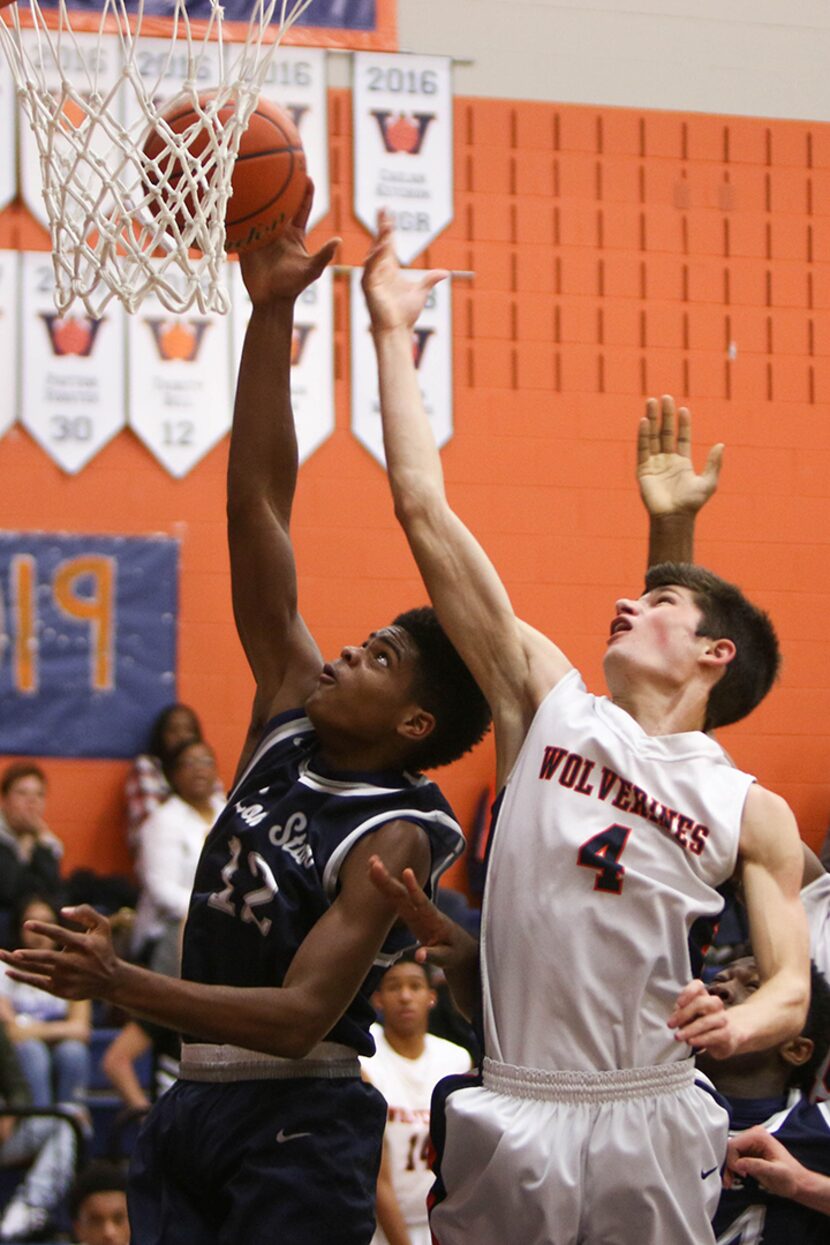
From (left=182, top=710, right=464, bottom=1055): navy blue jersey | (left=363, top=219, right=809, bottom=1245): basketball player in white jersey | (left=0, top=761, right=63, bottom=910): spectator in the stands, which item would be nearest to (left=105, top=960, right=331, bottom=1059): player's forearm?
(left=182, top=710, right=464, bottom=1055): navy blue jersey

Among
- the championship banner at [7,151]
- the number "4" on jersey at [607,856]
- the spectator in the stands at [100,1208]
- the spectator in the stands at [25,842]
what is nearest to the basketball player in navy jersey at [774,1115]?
the number "4" on jersey at [607,856]

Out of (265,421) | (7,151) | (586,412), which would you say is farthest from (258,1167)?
(7,151)

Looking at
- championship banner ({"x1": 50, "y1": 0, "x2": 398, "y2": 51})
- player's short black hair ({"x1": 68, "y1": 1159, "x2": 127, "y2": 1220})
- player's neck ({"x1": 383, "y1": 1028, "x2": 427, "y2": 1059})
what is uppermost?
championship banner ({"x1": 50, "y1": 0, "x2": 398, "y2": 51})

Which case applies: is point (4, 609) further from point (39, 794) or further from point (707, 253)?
point (707, 253)

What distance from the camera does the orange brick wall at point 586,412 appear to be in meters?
8.20

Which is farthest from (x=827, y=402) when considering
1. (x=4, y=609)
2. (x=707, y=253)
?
(x=4, y=609)

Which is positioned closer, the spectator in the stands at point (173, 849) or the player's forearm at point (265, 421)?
the player's forearm at point (265, 421)

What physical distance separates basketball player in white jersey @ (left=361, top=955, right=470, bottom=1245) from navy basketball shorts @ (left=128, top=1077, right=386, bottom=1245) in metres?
1.95

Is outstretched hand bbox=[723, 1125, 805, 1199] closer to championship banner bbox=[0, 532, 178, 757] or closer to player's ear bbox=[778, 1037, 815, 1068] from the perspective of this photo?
player's ear bbox=[778, 1037, 815, 1068]

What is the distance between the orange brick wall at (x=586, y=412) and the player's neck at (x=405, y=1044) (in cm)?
265

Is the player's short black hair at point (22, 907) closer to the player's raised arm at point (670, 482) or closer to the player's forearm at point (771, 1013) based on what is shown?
the player's raised arm at point (670, 482)

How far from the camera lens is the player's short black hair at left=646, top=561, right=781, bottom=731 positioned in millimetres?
3160

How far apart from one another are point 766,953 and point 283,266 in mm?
1665

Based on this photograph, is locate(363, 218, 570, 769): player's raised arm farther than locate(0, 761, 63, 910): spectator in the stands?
No
